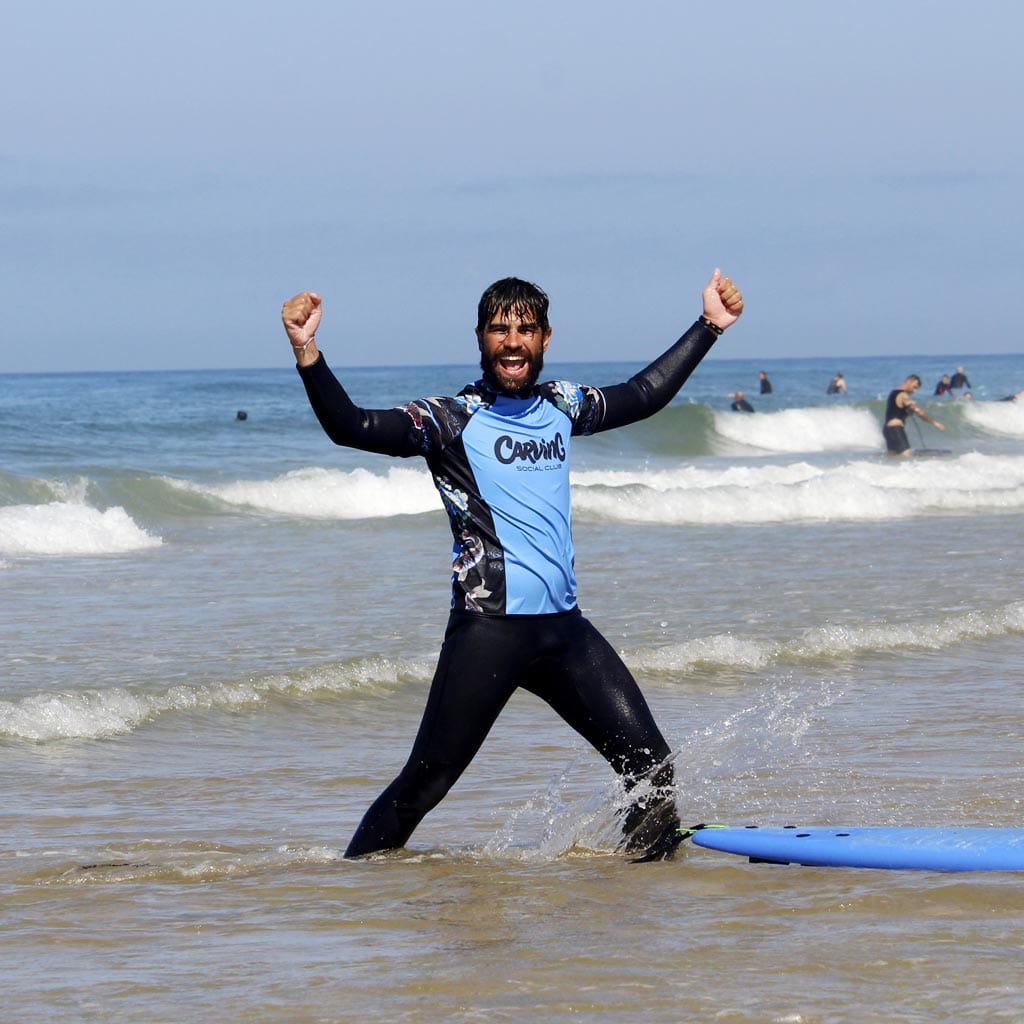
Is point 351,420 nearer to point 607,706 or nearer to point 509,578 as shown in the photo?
point 509,578

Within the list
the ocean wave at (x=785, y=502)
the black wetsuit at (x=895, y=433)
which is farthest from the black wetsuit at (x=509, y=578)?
the black wetsuit at (x=895, y=433)

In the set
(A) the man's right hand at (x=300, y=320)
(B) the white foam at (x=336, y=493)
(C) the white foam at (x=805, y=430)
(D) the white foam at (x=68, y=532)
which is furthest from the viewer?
(C) the white foam at (x=805, y=430)

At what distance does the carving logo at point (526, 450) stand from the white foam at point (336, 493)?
61.1 feet

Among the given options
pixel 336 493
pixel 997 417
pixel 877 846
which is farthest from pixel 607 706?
pixel 997 417

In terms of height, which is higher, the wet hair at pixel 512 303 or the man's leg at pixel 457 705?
the wet hair at pixel 512 303

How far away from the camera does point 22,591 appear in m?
12.7

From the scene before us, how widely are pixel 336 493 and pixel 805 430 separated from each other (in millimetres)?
22360

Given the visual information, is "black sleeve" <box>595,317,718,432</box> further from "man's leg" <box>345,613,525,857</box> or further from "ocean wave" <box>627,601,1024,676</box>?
"ocean wave" <box>627,601,1024,676</box>

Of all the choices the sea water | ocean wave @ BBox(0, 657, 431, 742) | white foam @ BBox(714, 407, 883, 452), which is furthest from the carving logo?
white foam @ BBox(714, 407, 883, 452)

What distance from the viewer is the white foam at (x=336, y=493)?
23.6 meters

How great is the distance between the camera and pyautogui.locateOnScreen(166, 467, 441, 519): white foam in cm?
2358

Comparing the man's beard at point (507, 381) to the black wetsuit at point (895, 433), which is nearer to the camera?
the man's beard at point (507, 381)

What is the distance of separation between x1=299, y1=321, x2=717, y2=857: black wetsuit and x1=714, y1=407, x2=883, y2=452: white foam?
36382mm

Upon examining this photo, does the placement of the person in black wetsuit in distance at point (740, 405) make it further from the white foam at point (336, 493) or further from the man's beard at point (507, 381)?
the man's beard at point (507, 381)
